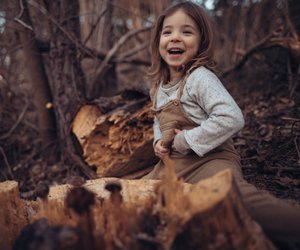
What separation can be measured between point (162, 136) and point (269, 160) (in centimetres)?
97

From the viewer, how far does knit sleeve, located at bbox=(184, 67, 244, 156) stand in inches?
74.9

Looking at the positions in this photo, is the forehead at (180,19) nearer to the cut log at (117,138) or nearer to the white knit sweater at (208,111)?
the white knit sweater at (208,111)

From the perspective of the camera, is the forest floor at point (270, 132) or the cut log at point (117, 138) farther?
the cut log at point (117, 138)

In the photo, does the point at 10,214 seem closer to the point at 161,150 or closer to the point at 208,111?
the point at 161,150

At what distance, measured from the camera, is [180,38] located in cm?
219

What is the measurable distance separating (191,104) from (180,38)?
0.45 metres

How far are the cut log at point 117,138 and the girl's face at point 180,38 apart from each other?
2.24 ft

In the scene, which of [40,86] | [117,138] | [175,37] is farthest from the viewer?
[40,86]

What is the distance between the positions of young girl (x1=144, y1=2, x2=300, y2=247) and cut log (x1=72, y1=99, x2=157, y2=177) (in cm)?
38

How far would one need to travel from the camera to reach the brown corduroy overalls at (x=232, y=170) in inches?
60.5

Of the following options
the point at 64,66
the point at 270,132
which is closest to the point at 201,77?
the point at 270,132

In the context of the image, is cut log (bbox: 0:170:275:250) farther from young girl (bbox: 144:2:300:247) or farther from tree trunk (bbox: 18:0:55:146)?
tree trunk (bbox: 18:0:55:146)

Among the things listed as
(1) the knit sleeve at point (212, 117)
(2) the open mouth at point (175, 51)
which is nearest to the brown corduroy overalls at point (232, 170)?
(1) the knit sleeve at point (212, 117)

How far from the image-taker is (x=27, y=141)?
3.93 metres
